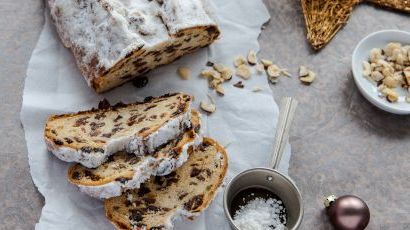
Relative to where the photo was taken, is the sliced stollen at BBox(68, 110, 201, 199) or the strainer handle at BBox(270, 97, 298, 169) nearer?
the sliced stollen at BBox(68, 110, 201, 199)

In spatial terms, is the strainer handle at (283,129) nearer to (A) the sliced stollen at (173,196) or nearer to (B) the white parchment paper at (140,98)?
(B) the white parchment paper at (140,98)

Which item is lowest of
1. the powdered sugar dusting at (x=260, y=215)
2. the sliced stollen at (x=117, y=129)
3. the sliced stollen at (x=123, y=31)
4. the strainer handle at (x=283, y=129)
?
the powdered sugar dusting at (x=260, y=215)

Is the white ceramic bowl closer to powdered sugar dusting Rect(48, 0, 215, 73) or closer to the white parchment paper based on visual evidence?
the white parchment paper

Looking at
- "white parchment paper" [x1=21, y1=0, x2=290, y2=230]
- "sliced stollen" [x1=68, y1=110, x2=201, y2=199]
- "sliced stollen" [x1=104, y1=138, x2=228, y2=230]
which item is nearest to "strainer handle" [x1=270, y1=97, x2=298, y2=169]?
"white parchment paper" [x1=21, y1=0, x2=290, y2=230]

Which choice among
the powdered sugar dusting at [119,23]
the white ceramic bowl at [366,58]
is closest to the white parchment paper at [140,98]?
the powdered sugar dusting at [119,23]

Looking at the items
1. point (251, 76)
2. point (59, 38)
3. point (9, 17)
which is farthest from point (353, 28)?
point (9, 17)

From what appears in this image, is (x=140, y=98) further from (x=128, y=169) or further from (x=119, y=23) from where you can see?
(x=128, y=169)
